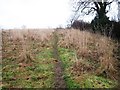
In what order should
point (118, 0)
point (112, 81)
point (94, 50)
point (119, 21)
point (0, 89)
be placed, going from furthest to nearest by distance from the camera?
point (118, 0) < point (119, 21) < point (94, 50) < point (112, 81) < point (0, 89)

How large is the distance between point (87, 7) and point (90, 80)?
16.7m

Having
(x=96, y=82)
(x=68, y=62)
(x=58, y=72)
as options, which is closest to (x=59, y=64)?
(x=68, y=62)

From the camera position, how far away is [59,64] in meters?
12.6

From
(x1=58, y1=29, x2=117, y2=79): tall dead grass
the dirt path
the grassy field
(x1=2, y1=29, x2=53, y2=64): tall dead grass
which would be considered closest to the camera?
the dirt path

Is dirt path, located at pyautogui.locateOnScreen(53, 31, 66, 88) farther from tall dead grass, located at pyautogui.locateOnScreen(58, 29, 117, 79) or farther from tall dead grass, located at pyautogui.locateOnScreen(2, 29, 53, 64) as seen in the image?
tall dead grass, located at pyautogui.locateOnScreen(2, 29, 53, 64)

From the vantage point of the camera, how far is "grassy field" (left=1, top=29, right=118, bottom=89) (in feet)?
34.9

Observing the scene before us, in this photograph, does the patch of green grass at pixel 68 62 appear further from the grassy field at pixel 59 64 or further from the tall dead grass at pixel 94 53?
the tall dead grass at pixel 94 53

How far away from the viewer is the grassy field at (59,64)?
1062cm

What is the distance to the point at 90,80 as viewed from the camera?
10.7 metres

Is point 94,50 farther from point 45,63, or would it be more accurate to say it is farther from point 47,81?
point 47,81

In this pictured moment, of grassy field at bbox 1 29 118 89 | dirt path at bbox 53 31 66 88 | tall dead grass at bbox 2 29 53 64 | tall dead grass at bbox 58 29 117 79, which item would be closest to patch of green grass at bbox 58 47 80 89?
grassy field at bbox 1 29 118 89

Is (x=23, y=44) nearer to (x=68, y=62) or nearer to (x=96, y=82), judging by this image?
(x=68, y=62)

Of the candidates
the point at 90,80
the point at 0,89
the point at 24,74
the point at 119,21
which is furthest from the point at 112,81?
the point at 119,21

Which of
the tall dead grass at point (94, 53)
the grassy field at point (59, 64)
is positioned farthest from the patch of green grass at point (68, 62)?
the tall dead grass at point (94, 53)
